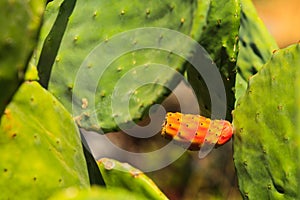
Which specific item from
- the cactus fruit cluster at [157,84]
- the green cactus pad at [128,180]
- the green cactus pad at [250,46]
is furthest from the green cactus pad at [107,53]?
the green cactus pad at [250,46]

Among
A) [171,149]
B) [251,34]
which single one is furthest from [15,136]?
[171,149]

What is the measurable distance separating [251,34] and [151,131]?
3.48 ft

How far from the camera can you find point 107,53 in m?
1.49

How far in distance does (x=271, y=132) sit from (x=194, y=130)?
0.64ft

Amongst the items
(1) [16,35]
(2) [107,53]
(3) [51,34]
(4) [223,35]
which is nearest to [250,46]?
(4) [223,35]

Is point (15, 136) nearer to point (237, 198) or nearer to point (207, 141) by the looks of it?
point (207, 141)

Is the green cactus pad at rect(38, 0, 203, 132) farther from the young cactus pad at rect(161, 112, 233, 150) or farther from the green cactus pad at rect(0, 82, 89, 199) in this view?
the green cactus pad at rect(0, 82, 89, 199)

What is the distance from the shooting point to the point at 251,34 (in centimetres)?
179

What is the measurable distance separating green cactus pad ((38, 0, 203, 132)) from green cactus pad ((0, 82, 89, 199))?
13.1 inches

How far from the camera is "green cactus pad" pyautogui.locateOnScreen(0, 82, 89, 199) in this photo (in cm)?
99

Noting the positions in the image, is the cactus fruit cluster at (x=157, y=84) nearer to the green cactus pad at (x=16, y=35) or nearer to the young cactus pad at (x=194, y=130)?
the young cactus pad at (x=194, y=130)

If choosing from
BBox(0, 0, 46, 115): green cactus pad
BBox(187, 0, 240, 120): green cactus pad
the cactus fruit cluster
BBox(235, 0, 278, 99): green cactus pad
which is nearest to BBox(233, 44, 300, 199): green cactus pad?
the cactus fruit cluster

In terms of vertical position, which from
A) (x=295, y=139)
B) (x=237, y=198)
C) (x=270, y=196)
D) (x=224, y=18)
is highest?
(x=224, y=18)

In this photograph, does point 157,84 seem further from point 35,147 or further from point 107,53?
point 35,147
